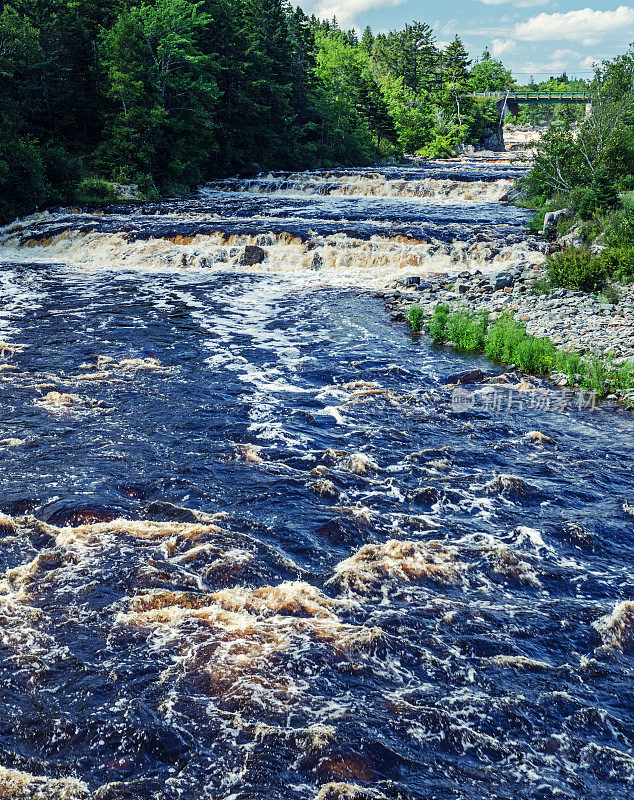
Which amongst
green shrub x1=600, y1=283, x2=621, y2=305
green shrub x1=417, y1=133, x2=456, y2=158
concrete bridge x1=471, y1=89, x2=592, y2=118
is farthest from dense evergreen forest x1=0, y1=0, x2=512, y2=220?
concrete bridge x1=471, y1=89, x2=592, y2=118

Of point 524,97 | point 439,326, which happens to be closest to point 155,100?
point 439,326

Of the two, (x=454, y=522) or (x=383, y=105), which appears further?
(x=383, y=105)

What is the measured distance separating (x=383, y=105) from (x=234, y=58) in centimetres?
2817

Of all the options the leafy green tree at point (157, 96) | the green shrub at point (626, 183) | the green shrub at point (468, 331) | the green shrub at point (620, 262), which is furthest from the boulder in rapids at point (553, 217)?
the leafy green tree at point (157, 96)

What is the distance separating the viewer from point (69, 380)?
1452cm

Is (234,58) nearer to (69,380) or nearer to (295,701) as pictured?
(69,380)

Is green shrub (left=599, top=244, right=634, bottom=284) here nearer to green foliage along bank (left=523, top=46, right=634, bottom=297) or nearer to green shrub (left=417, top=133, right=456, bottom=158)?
green foliage along bank (left=523, top=46, right=634, bottom=297)

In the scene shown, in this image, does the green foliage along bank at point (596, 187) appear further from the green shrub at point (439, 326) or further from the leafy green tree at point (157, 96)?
the leafy green tree at point (157, 96)

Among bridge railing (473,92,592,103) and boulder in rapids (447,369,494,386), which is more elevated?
bridge railing (473,92,592,103)

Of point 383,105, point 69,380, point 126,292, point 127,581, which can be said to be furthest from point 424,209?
point 383,105

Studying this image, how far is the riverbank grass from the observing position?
45.4 feet

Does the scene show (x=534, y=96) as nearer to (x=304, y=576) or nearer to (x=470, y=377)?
(x=470, y=377)

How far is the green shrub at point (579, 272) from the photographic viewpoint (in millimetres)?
18875

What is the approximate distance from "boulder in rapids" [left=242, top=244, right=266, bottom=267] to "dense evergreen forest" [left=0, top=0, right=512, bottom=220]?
45.4 feet
